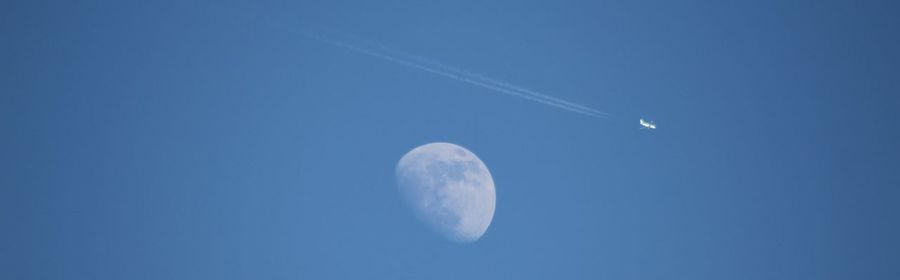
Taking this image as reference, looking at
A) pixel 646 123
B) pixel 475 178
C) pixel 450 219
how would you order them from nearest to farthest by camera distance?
pixel 450 219 → pixel 475 178 → pixel 646 123

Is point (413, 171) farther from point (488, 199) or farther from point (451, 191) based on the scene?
point (488, 199)

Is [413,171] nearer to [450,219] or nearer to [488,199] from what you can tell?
[450,219]

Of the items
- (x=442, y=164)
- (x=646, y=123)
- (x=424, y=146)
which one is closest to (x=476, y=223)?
(x=442, y=164)

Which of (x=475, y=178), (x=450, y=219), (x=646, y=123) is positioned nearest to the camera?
(x=450, y=219)

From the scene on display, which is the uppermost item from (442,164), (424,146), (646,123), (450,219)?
(646,123)

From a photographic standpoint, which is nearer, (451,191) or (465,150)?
(451,191)

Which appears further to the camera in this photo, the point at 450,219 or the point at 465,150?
the point at 465,150

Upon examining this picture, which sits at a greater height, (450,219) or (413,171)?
(413,171)

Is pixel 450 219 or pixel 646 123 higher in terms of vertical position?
pixel 646 123

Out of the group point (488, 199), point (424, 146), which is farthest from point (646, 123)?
point (424, 146)
